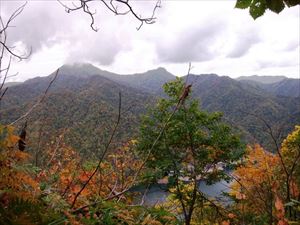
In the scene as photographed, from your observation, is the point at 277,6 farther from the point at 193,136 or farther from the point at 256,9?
the point at 193,136

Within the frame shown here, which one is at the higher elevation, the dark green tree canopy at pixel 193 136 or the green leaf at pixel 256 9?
the green leaf at pixel 256 9

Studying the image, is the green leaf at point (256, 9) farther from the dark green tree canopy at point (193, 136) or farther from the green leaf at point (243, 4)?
the dark green tree canopy at point (193, 136)

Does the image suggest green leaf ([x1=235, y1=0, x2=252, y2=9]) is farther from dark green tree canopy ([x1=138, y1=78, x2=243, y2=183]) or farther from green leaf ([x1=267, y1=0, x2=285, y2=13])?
dark green tree canopy ([x1=138, y1=78, x2=243, y2=183])

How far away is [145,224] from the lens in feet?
8.14

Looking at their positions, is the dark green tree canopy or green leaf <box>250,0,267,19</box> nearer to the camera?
green leaf <box>250,0,267,19</box>

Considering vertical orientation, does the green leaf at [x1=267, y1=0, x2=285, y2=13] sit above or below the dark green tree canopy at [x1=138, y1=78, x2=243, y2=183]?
above

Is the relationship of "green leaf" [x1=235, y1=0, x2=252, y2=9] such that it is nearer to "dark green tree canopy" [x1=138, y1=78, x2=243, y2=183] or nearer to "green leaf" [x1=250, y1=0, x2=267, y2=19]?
"green leaf" [x1=250, y1=0, x2=267, y2=19]

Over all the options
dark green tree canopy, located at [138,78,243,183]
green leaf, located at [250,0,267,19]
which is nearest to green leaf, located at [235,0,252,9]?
green leaf, located at [250,0,267,19]

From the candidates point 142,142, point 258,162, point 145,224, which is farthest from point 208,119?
point 145,224

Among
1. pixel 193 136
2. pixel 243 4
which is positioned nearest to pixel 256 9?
pixel 243 4

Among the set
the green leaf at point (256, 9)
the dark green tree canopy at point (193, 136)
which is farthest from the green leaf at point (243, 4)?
the dark green tree canopy at point (193, 136)

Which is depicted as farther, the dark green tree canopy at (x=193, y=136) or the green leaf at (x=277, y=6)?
the dark green tree canopy at (x=193, y=136)

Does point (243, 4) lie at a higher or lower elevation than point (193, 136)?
higher

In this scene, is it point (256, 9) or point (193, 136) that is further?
point (193, 136)
